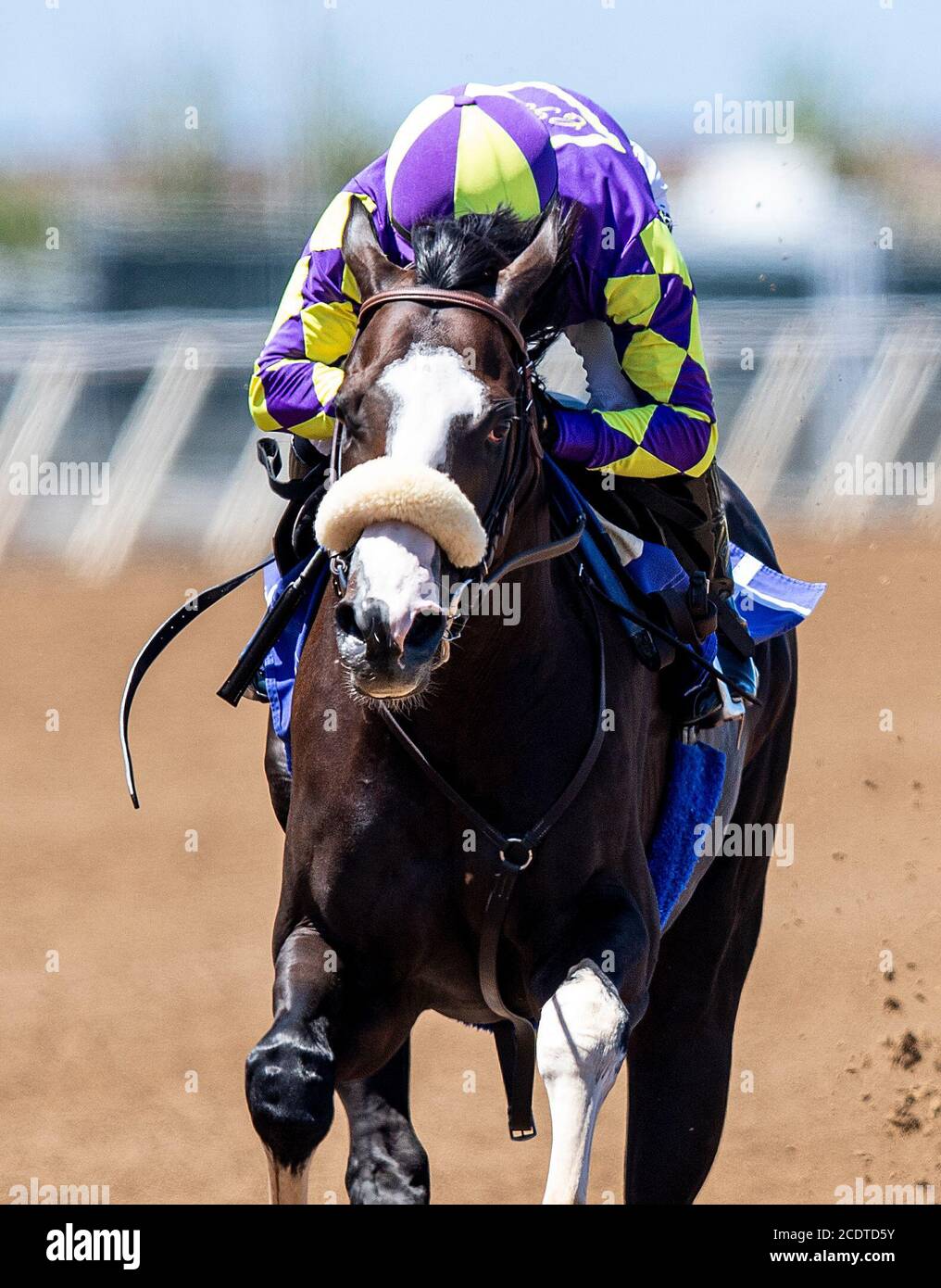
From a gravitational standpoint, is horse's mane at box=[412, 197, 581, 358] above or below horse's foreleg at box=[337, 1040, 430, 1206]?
above

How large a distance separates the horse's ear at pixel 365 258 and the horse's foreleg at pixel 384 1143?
146 centimetres

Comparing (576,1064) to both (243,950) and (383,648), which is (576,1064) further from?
(243,950)

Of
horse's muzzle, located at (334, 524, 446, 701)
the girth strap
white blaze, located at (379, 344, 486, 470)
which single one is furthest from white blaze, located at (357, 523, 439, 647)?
the girth strap

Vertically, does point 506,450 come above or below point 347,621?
above

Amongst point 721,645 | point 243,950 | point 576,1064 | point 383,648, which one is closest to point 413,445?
point 383,648

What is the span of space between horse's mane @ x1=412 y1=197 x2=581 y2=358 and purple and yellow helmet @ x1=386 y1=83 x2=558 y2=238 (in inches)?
2.6

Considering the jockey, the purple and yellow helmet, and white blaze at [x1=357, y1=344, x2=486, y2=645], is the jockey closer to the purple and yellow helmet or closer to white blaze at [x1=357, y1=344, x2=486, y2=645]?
the purple and yellow helmet

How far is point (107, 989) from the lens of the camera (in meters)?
6.42

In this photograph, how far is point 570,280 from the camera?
3510mm

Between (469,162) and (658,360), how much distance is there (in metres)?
0.54

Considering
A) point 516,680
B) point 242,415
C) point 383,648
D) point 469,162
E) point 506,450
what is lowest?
point 242,415

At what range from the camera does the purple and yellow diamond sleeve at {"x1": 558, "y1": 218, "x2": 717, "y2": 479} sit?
3.48 meters

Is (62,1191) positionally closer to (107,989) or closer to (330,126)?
(107,989)

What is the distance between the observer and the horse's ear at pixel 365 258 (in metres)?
3.12
